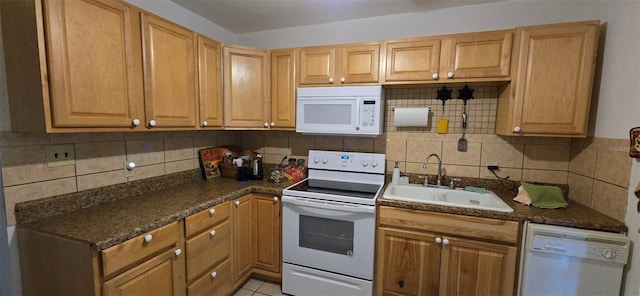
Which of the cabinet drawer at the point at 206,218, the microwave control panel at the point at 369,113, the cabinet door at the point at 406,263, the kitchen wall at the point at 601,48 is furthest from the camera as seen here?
the microwave control panel at the point at 369,113

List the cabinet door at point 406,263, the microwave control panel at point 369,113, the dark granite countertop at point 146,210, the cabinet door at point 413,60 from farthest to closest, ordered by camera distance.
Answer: the microwave control panel at point 369,113 → the cabinet door at point 413,60 → the cabinet door at point 406,263 → the dark granite countertop at point 146,210

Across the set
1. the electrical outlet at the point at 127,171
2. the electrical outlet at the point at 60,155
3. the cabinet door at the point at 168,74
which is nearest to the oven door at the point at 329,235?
the cabinet door at the point at 168,74

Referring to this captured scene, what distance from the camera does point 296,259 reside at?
2021 mm

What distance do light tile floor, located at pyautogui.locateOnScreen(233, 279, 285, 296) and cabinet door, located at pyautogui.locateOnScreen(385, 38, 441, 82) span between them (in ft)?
6.18

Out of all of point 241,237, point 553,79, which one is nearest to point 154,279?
point 241,237

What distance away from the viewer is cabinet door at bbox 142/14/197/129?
1.58 metres

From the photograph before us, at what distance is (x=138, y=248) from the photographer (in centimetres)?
128

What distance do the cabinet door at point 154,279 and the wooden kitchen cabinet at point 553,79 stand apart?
7.44 feet

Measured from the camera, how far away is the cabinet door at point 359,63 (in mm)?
2014

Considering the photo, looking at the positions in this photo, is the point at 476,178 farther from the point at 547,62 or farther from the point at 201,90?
the point at 201,90

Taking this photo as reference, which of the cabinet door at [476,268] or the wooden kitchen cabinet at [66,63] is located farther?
the cabinet door at [476,268]

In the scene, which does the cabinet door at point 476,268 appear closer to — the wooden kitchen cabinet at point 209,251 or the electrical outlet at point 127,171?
the wooden kitchen cabinet at point 209,251

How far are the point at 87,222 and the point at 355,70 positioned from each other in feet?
6.26

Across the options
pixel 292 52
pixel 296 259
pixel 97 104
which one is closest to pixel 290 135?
pixel 292 52
